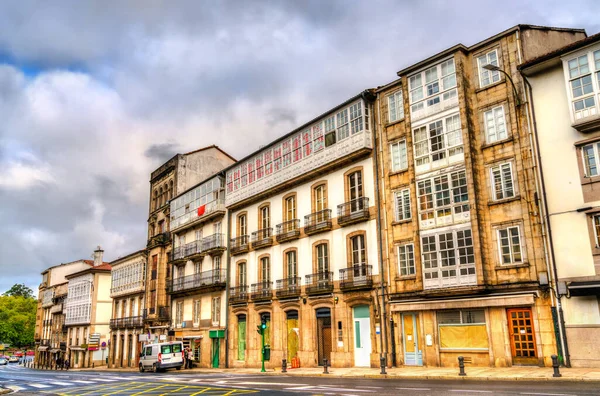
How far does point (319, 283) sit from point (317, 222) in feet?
11.9

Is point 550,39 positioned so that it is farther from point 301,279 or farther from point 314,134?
point 301,279

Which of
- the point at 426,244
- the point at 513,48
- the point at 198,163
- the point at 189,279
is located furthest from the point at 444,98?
the point at 198,163

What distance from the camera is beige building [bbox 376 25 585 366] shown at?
2170cm

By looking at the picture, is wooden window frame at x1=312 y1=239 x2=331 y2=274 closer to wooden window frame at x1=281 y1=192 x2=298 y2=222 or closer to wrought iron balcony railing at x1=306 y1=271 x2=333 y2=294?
wrought iron balcony railing at x1=306 y1=271 x2=333 y2=294

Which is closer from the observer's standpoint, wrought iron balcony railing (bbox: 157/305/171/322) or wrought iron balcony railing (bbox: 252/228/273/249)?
wrought iron balcony railing (bbox: 252/228/273/249)

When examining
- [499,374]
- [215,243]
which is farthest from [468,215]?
[215,243]

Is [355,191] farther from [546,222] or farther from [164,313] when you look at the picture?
[164,313]

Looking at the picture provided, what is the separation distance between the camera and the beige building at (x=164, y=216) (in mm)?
49219

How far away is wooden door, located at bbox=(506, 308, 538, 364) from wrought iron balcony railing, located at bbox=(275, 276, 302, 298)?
13.7m

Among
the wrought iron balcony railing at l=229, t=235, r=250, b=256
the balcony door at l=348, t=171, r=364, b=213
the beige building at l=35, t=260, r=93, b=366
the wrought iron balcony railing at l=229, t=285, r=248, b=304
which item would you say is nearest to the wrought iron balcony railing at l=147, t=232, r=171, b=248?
the wrought iron balcony railing at l=229, t=235, r=250, b=256

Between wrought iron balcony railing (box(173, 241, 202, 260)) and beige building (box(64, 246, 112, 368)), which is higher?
wrought iron balcony railing (box(173, 241, 202, 260))

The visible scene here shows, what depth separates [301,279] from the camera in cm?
3253

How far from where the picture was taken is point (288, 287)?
3312cm

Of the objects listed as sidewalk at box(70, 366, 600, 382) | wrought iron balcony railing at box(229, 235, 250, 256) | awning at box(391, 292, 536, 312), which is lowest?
sidewalk at box(70, 366, 600, 382)
